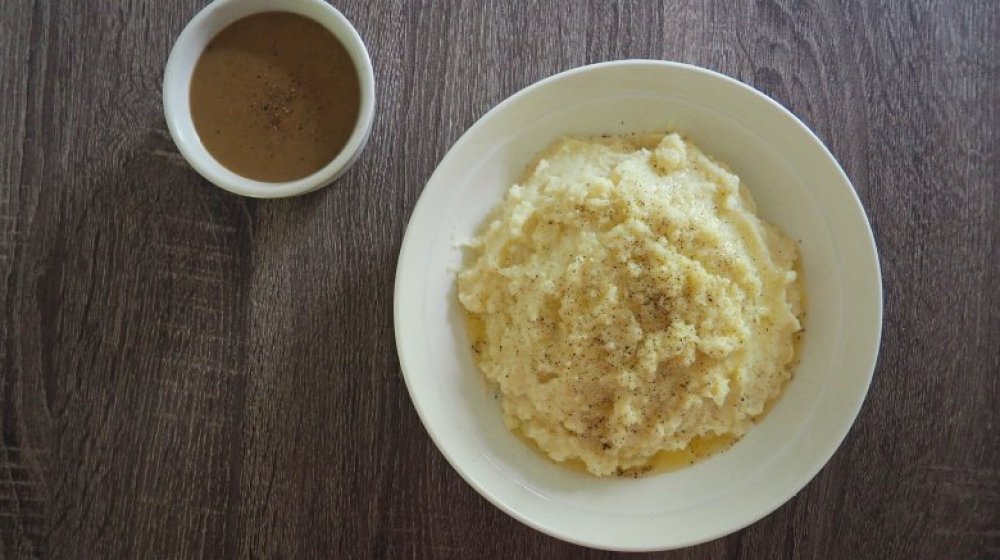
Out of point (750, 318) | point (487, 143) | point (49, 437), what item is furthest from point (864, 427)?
point (49, 437)

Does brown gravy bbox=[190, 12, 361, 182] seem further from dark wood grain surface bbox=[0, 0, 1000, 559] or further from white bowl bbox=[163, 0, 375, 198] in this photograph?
dark wood grain surface bbox=[0, 0, 1000, 559]

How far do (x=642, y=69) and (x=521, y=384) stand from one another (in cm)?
75

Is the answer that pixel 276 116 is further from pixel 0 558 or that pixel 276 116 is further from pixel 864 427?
pixel 864 427

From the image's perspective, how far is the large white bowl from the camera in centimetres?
165

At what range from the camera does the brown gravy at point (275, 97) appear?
1745mm

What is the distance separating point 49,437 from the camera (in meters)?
1.91

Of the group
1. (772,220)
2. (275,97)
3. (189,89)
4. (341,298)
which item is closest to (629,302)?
(772,220)

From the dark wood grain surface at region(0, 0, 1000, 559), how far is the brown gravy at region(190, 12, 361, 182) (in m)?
0.16

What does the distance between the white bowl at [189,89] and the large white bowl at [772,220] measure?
0.24 meters

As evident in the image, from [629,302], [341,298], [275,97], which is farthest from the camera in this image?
[341,298]

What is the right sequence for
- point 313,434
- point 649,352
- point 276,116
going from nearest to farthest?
1. point 649,352
2. point 276,116
3. point 313,434

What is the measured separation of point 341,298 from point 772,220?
1.06 meters

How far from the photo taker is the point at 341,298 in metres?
1.89

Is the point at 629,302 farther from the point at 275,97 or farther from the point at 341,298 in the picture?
the point at 275,97
